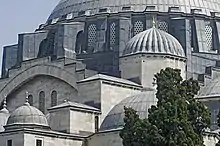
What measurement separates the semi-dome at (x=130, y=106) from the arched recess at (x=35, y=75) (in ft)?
16.3

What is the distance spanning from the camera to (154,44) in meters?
57.8

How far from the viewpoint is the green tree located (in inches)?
1531

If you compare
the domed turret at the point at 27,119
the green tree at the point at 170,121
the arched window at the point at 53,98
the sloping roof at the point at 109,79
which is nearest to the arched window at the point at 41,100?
the arched window at the point at 53,98

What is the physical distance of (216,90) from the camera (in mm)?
56094

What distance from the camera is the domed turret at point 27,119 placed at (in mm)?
52281

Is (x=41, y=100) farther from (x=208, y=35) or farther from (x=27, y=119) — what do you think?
(x=208, y=35)

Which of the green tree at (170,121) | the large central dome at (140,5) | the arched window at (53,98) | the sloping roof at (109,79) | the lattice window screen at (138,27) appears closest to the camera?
the green tree at (170,121)

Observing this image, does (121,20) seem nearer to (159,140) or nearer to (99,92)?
(99,92)

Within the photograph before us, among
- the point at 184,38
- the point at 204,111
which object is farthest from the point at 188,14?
the point at 204,111

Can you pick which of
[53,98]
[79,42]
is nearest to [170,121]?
[53,98]

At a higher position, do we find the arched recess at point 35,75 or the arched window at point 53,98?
the arched recess at point 35,75

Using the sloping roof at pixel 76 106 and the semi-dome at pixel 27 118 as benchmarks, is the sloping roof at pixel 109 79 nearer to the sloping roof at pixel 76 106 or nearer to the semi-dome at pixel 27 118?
the sloping roof at pixel 76 106

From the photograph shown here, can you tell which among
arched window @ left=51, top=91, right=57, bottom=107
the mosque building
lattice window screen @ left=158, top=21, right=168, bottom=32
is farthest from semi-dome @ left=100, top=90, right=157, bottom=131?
lattice window screen @ left=158, top=21, right=168, bottom=32

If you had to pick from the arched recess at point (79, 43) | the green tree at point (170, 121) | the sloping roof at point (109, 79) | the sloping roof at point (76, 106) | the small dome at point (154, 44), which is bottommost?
the green tree at point (170, 121)
